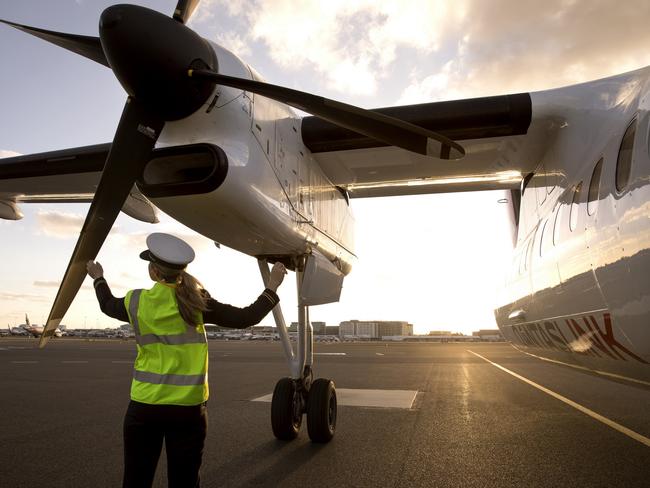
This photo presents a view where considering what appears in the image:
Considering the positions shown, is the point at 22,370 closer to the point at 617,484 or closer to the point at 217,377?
the point at 217,377

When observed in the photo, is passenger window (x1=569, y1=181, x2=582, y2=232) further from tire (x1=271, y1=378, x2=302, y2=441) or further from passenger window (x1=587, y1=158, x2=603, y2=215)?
tire (x1=271, y1=378, x2=302, y2=441)

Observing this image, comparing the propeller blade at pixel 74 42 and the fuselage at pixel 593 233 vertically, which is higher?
the propeller blade at pixel 74 42

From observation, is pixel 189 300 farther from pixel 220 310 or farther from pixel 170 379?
pixel 170 379

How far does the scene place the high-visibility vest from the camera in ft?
8.84

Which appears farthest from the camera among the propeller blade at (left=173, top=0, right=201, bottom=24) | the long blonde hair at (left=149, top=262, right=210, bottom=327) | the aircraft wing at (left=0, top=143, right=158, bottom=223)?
the aircraft wing at (left=0, top=143, right=158, bottom=223)

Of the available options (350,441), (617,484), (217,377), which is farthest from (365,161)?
(217,377)

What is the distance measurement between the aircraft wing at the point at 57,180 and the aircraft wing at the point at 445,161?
213 cm

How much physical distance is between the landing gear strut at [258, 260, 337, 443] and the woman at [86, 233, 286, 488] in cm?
263

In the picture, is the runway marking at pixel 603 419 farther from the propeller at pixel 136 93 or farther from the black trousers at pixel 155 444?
the propeller at pixel 136 93

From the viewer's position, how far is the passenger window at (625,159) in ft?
11.2

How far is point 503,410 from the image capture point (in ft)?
26.5

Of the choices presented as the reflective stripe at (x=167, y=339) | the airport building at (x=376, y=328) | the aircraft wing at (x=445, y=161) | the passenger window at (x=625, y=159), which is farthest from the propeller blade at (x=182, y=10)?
the airport building at (x=376, y=328)

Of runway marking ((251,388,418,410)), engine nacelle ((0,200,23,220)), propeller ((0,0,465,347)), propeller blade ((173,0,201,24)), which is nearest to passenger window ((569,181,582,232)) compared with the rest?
propeller ((0,0,465,347))

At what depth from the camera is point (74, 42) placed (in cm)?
419
